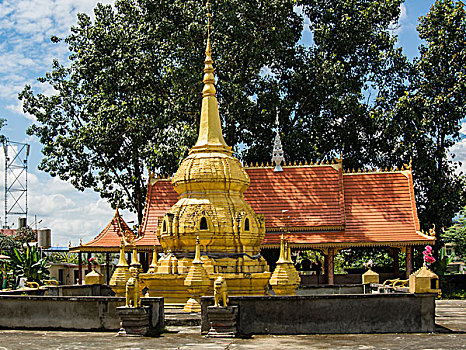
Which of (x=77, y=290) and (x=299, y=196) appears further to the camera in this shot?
(x=299, y=196)

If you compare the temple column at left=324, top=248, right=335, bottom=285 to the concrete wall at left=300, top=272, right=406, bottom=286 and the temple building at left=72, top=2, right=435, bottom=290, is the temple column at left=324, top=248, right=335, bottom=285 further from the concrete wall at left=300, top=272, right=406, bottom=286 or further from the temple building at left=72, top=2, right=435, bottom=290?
the concrete wall at left=300, top=272, right=406, bottom=286

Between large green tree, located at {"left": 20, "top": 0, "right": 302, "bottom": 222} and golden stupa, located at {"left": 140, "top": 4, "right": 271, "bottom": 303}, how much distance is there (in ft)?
34.0

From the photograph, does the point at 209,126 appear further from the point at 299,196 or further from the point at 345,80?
the point at 345,80

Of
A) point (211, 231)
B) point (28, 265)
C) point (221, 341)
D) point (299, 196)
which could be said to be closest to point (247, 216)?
point (211, 231)

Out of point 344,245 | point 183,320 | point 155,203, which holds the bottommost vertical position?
point 183,320

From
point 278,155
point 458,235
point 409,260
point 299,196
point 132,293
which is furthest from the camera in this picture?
point 458,235

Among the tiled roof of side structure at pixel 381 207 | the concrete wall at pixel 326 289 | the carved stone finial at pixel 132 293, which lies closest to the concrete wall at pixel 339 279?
the tiled roof of side structure at pixel 381 207

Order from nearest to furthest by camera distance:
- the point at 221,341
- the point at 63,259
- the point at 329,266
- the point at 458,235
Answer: the point at 221,341
the point at 329,266
the point at 458,235
the point at 63,259

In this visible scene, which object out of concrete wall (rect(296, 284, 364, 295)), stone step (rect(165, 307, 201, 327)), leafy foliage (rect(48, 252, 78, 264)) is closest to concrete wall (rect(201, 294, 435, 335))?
stone step (rect(165, 307, 201, 327))

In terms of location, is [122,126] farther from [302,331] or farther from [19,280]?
[302,331]

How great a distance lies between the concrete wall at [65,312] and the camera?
16062 mm

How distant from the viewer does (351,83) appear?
34562 millimetres

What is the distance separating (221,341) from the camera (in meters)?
14.2

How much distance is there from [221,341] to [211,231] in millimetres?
6024
